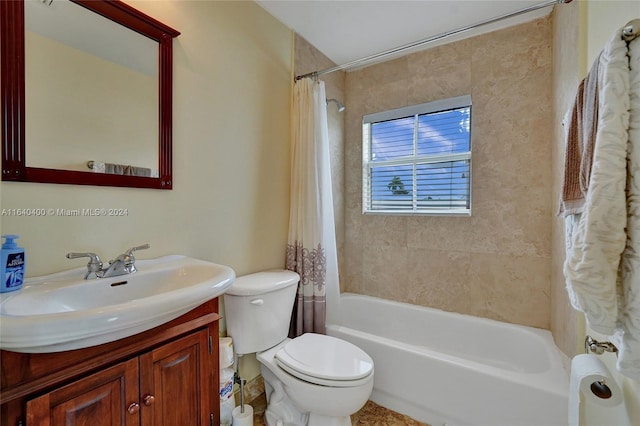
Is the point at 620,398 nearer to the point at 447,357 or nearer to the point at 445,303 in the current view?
the point at 447,357

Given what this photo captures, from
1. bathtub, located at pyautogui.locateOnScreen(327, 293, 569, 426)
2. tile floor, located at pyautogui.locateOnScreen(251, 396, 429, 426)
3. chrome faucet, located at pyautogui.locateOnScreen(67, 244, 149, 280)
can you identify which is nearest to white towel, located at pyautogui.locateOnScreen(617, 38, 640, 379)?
bathtub, located at pyautogui.locateOnScreen(327, 293, 569, 426)

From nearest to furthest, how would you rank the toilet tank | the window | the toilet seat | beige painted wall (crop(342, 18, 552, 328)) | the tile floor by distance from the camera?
the toilet seat < the toilet tank < the tile floor < beige painted wall (crop(342, 18, 552, 328)) < the window

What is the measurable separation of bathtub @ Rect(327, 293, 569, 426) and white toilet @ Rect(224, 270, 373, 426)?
35 centimetres

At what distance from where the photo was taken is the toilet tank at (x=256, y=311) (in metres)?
1.39

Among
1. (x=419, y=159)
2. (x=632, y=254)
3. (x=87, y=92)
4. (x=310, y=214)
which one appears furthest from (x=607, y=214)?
(x=419, y=159)

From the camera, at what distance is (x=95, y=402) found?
2.51 feet

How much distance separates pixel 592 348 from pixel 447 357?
33.0 inches

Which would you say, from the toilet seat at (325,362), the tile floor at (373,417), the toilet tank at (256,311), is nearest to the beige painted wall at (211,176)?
the toilet tank at (256,311)

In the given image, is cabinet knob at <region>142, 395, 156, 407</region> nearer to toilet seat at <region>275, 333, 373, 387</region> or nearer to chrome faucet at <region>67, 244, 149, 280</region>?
chrome faucet at <region>67, 244, 149, 280</region>

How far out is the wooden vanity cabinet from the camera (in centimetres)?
67

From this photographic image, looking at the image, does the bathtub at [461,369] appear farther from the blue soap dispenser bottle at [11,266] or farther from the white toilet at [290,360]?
the blue soap dispenser bottle at [11,266]

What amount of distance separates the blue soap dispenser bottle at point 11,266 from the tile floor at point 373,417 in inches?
51.9

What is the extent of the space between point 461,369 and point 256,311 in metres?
1.08

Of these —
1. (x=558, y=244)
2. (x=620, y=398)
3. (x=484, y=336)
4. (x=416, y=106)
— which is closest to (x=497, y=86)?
(x=416, y=106)
